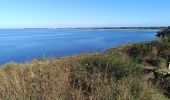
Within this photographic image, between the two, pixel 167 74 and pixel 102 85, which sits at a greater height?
pixel 102 85

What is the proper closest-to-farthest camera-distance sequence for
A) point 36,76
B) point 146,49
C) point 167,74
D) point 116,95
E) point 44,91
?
point 44,91 → point 116,95 → point 36,76 → point 167,74 → point 146,49

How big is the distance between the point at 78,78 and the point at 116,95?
143 cm

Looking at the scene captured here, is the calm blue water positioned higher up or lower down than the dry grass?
lower down

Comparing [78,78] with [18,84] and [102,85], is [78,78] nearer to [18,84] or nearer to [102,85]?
[102,85]

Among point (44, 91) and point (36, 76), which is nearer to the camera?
point (44, 91)

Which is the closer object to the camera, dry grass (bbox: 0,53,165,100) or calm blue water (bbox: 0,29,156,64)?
dry grass (bbox: 0,53,165,100)

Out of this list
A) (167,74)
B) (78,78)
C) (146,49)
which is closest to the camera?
(78,78)

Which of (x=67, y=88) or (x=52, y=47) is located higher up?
(x=67, y=88)

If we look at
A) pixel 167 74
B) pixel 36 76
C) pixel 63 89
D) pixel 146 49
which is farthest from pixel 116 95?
pixel 146 49

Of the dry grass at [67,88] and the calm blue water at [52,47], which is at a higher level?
the dry grass at [67,88]

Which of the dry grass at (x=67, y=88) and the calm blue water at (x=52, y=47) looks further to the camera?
the calm blue water at (x=52, y=47)

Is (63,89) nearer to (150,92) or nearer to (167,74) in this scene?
(150,92)

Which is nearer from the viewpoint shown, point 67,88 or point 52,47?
point 67,88

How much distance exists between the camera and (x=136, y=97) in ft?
17.8
